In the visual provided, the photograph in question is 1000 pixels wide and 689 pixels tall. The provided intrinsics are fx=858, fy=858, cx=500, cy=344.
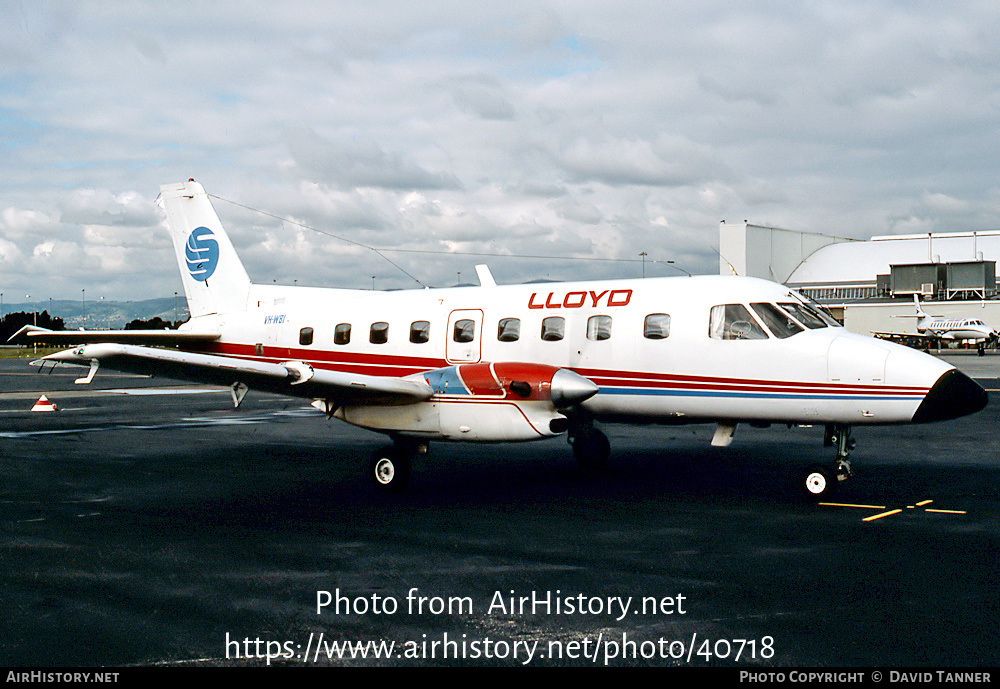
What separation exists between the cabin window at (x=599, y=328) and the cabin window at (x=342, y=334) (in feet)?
14.9

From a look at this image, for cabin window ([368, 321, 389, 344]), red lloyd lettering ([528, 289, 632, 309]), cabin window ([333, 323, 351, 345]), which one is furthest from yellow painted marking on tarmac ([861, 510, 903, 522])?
cabin window ([333, 323, 351, 345])

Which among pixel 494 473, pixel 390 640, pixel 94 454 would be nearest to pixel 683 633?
pixel 390 640

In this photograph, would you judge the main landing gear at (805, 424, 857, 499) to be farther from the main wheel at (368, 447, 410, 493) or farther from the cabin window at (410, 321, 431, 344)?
the cabin window at (410, 321, 431, 344)

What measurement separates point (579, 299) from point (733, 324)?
252cm

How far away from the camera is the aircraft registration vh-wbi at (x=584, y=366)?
11352 millimetres

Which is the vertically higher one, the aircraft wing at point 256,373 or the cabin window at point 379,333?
the cabin window at point 379,333

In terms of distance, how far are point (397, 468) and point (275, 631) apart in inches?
246

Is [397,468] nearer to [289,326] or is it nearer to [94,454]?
[289,326]

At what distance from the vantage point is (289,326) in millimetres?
16172

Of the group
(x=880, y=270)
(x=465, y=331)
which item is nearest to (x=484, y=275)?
(x=465, y=331)

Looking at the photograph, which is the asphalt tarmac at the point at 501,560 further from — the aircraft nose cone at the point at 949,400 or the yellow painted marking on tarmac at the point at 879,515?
the aircraft nose cone at the point at 949,400

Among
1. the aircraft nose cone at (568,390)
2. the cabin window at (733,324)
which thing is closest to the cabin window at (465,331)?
the aircraft nose cone at (568,390)

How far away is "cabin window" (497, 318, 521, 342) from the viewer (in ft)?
45.2

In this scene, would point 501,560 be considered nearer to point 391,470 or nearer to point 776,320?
point 391,470
